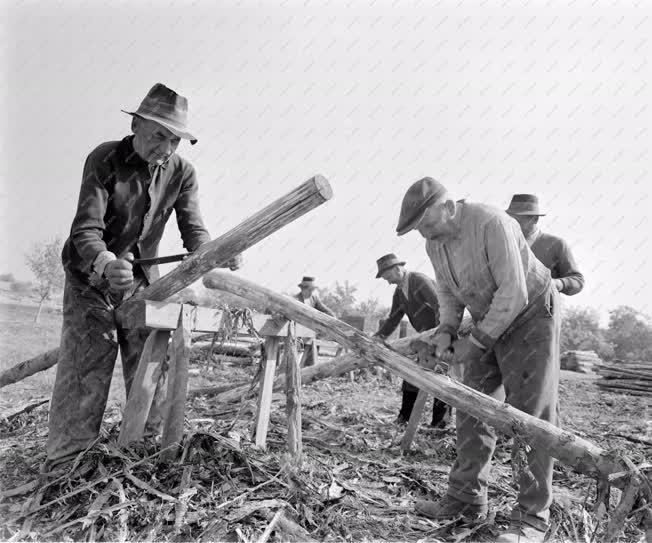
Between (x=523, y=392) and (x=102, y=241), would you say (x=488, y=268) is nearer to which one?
(x=523, y=392)

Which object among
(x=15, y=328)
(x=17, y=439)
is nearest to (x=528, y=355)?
(x=17, y=439)

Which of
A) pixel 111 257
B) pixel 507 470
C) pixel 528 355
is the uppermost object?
pixel 111 257

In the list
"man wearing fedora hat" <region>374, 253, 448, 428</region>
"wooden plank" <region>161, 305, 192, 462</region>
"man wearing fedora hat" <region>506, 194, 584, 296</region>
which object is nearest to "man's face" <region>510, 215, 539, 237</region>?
"man wearing fedora hat" <region>506, 194, 584, 296</region>

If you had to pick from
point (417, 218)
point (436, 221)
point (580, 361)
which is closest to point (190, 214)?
point (417, 218)

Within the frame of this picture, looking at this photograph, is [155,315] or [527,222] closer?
[155,315]

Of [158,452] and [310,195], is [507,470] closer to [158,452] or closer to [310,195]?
[158,452]

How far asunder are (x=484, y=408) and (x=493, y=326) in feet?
1.68

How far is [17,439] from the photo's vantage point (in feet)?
17.4

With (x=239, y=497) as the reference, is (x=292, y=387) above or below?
above

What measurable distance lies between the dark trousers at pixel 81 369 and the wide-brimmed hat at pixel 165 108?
126 cm

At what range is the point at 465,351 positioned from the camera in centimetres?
347

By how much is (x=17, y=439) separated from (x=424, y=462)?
4062mm

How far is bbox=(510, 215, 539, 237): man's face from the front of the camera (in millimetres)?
5461

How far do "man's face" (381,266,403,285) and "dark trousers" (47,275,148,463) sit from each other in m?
4.02
